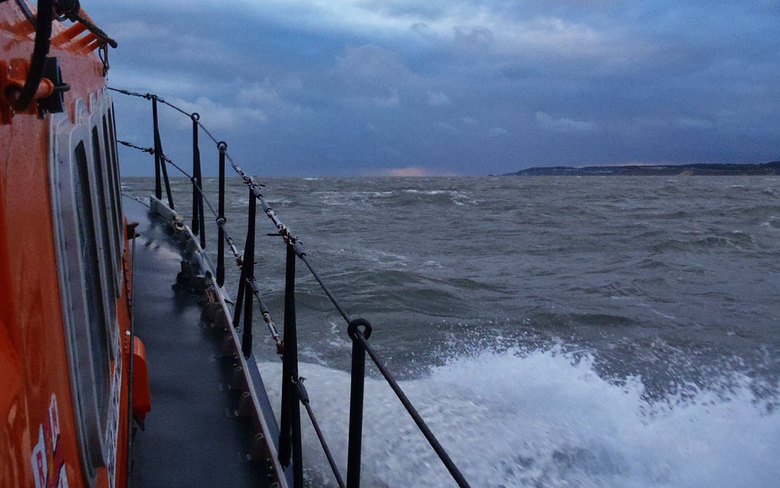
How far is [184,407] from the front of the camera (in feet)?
10.0

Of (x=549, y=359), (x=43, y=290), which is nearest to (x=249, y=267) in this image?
(x=43, y=290)

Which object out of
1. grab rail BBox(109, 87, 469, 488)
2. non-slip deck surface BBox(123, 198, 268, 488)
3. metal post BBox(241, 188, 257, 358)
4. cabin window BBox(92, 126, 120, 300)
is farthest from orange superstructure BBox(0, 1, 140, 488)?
metal post BBox(241, 188, 257, 358)

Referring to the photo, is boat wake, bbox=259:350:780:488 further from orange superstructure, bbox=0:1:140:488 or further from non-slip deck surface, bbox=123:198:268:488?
orange superstructure, bbox=0:1:140:488

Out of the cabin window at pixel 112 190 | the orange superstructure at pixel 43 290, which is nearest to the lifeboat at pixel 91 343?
the orange superstructure at pixel 43 290

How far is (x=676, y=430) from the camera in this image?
545 cm

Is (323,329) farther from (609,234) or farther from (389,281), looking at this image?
(609,234)

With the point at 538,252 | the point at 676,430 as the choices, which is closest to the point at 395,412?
the point at 676,430

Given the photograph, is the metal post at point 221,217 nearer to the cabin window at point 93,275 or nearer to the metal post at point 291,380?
the metal post at point 291,380

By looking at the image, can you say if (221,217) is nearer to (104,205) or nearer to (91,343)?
(104,205)

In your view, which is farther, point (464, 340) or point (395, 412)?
point (464, 340)

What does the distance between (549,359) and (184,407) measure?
4.70 m

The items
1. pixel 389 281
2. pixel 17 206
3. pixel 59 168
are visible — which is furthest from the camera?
pixel 389 281

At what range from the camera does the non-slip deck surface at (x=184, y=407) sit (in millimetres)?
2559

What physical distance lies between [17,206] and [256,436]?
6.44 ft
